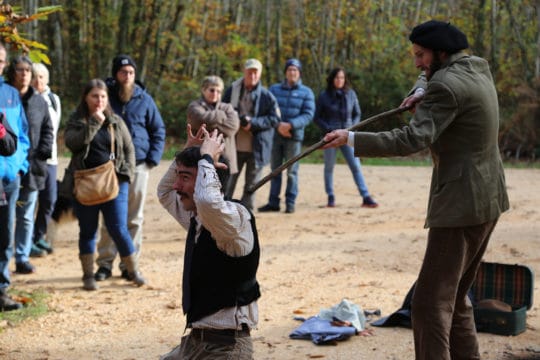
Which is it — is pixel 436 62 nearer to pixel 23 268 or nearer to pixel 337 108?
pixel 23 268

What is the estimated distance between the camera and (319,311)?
23.0ft

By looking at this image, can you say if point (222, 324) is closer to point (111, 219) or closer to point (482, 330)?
point (482, 330)

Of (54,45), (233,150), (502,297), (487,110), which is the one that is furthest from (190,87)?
(487,110)

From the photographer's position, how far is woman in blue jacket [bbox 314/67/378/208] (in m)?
12.5

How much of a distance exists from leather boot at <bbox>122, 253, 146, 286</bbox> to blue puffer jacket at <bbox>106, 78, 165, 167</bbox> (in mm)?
964

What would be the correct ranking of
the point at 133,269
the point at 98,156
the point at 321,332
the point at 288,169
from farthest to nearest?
1. the point at 288,169
2. the point at 133,269
3. the point at 98,156
4. the point at 321,332

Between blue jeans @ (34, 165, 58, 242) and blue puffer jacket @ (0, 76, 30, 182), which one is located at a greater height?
blue puffer jacket @ (0, 76, 30, 182)

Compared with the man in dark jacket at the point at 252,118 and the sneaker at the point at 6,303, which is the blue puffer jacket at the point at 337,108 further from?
the sneaker at the point at 6,303

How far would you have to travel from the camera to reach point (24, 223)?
8414mm

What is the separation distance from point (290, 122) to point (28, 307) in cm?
551

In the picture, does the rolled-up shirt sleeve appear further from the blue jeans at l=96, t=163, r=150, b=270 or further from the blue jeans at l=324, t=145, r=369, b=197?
the blue jeans at l=324, t=145, r=369, b=197

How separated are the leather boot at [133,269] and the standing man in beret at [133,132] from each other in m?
0.22

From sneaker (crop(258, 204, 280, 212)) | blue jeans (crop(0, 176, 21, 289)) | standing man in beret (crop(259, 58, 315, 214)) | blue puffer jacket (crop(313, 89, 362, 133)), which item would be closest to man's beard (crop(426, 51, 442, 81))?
blue jeans (crop(0, 176, 21, 289))

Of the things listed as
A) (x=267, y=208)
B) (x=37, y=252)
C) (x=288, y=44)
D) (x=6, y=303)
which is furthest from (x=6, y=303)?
(x=288, y=44)
